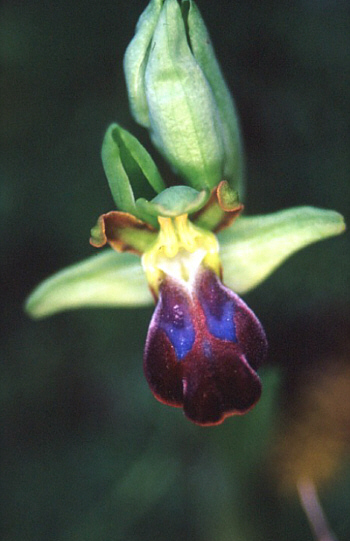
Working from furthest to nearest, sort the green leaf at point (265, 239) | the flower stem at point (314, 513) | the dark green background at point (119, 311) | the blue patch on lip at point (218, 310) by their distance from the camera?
1. the dark green background at point (119, 311)
2. the flower stem at point (314, 513)
3. the green leaf at point (265, 239)
4. the blue patch on lip at point (218, 310)

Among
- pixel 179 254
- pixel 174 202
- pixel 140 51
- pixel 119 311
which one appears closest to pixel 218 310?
pixel 179 254

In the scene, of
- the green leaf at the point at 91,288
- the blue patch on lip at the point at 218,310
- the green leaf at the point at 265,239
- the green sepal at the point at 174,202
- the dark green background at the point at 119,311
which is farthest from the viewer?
the dark green background at the point at 119,311

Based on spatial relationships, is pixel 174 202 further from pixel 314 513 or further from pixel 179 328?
pixel 314 513

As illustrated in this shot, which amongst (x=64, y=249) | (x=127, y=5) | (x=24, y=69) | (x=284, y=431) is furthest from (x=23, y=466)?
(x=127, y=5)

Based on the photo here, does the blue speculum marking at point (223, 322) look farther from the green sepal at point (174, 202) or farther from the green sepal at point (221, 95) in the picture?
the green sepal at point (221, 95)

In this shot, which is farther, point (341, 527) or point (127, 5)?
point (127, 5)

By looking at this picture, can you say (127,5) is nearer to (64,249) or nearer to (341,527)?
(64,249)

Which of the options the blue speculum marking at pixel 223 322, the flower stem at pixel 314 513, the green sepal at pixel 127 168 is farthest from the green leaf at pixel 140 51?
the flower stem at pixel 314 513
